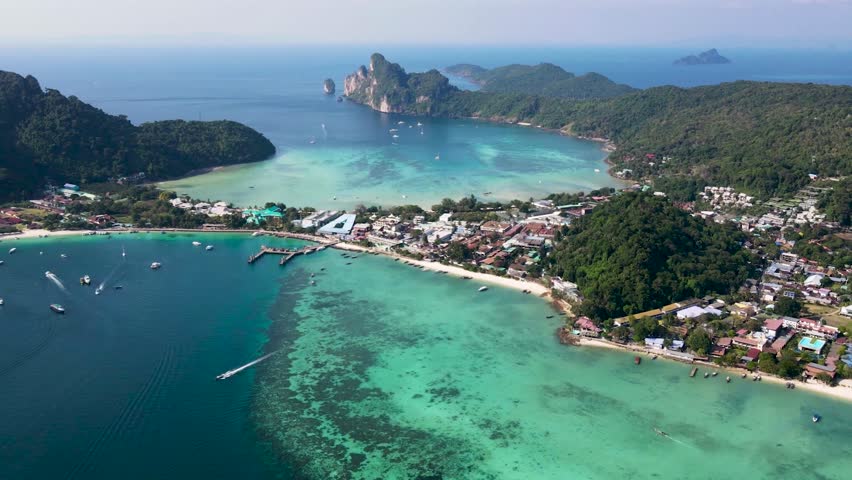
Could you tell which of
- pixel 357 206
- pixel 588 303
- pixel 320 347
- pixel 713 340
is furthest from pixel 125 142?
pixel 713 340

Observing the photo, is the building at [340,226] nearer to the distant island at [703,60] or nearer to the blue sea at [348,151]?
the blue sea at [348,151]

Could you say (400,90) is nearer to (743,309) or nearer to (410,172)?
(410,172)

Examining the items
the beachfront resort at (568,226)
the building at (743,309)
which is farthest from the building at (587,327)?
the building at (743,309)

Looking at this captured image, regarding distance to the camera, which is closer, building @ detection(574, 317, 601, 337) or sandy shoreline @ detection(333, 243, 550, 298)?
building @ detection(574, 317, 601, 337)

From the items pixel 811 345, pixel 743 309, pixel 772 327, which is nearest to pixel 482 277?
pixel 743 309

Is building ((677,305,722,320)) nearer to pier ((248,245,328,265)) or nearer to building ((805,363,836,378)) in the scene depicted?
building ((805,363,836,378))

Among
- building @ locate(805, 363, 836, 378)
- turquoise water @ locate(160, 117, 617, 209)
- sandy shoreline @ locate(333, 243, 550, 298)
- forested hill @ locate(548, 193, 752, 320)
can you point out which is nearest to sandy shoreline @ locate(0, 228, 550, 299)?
sandy shoreline @ locate(333, 243, 550, 298)

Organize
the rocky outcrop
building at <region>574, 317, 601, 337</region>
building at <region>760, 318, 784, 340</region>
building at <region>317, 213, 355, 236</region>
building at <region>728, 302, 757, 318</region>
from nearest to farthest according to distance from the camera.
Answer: building at <region>760, 318, 784, 340</region> < building at <region>574, 317, 601, 337</region> < building at <region>728, 302, 757, 318</region> < building at <region>317, 213, 355, 236</region> < the rocky outcrop
